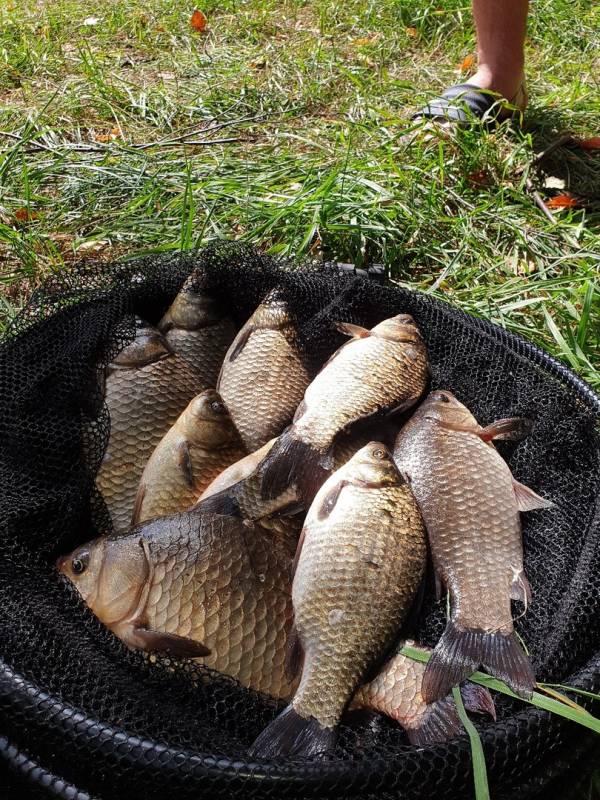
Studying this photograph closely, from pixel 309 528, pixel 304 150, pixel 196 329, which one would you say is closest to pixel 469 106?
pixel 304 150

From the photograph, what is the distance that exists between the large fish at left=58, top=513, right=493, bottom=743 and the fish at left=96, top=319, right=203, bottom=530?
275 mm

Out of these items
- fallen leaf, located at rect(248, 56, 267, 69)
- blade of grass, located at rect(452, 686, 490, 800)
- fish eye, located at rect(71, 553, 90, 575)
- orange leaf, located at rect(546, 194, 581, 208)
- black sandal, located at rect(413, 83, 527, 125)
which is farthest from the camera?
fallen leaf, located at rect(248, 56, 267, 69)

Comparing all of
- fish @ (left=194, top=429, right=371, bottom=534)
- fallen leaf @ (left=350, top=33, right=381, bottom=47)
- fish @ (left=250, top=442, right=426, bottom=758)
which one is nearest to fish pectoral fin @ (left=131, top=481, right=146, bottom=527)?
fish @ (left=194, top=429, right=371, bottom=534)

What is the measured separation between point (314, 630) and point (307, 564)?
117mm

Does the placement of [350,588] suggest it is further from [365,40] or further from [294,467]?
[365,40]

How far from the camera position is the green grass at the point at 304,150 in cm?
276

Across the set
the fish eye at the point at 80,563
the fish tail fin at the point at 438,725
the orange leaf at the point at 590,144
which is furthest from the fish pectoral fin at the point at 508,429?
the orange leaf at the point at 590,144

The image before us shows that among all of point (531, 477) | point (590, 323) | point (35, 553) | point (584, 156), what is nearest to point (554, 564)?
point (531, 477)

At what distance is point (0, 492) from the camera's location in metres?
1.45

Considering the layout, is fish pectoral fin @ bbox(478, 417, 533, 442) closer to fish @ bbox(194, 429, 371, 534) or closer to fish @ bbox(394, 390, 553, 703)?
fish @ bbox(394, 390, 553, 703)

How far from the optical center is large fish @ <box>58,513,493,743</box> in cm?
125

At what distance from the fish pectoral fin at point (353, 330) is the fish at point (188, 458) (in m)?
0.37

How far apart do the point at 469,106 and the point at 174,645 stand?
2.86 metres

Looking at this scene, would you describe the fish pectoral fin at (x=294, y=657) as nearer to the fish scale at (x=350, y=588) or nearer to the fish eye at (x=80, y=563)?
the fish scale at (x=350, y=588)
